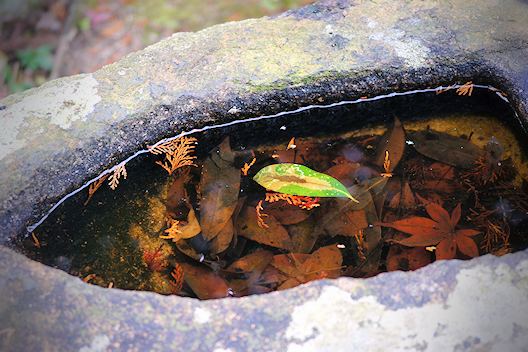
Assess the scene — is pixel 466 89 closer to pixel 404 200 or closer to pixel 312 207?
pixel 404 200

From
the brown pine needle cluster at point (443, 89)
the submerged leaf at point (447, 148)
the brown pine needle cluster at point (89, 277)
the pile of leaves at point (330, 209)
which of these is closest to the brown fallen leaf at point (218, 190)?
the pile of leaves at point (330, 209)

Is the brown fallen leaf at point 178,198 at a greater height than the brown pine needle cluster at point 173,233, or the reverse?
the brown fallen leaf at point 178,198

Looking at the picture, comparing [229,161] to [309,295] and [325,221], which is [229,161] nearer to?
[325,221]

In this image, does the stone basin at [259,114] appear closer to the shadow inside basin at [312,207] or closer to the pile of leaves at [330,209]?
the shadow inside basin at [312,207]

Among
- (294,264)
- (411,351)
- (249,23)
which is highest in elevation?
(249,23)

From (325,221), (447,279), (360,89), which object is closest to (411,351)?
(447,279)

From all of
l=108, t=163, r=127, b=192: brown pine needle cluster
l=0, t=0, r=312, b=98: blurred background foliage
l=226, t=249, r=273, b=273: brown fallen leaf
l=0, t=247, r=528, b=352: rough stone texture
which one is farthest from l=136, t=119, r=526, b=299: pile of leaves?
l=0, t=0, r=312, b=98: blurred background foliage
